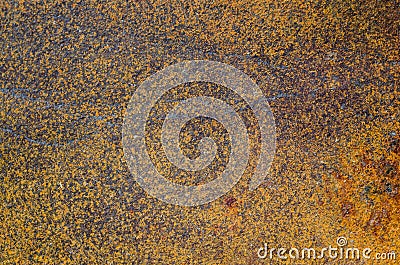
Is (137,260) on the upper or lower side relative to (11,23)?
lower

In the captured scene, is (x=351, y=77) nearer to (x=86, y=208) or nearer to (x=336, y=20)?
(x=336, y=20)

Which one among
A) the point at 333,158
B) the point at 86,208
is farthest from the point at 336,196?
the point at 86,208

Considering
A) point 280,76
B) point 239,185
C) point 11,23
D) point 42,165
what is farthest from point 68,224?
point 280,76

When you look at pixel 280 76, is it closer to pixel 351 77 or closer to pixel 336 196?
pixel 351 77

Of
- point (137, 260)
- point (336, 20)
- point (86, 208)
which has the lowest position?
point (137, 260)

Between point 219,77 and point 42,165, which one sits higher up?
point 219,77

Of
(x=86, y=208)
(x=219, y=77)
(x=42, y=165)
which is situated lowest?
(x=86, y=208)
